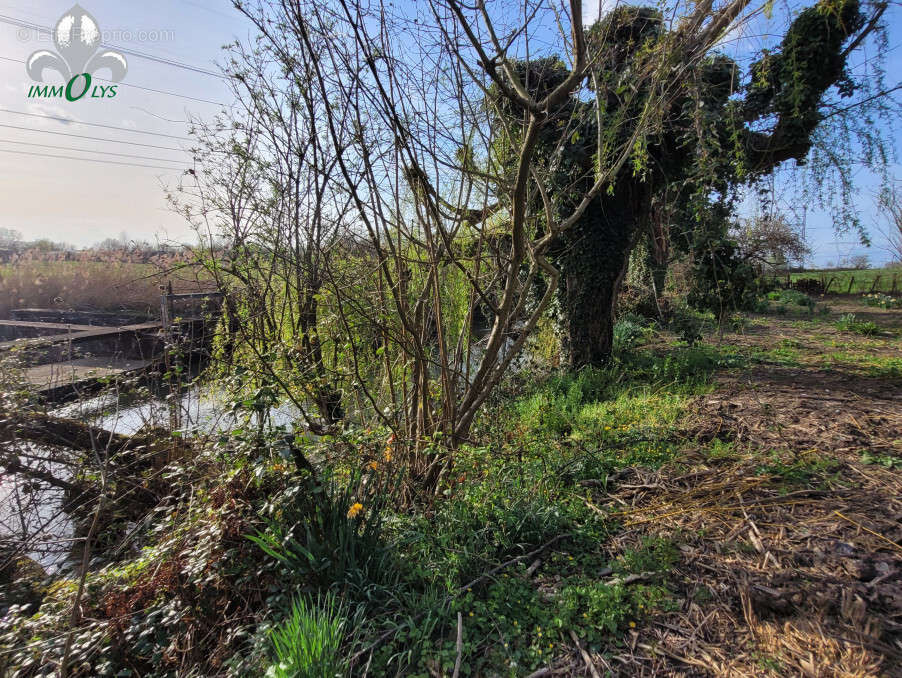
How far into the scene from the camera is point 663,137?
4688mm

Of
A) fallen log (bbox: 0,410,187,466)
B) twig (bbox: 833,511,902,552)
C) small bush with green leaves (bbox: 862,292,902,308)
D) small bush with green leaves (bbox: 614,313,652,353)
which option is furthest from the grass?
small bush with green leaves (bbox: 862,292,902,308)

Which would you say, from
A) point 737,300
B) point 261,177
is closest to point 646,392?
point 737,300

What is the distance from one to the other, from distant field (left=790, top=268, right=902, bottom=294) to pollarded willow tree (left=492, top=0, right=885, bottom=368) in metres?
12.8

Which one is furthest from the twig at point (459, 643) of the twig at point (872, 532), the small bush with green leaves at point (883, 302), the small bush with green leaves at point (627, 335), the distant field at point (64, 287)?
the small bush with green leaves at point (883, 302)

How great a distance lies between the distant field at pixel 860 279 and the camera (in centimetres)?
1290

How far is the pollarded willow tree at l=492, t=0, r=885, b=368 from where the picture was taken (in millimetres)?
2627

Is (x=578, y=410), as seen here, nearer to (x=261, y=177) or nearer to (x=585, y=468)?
(x=585, y=468)

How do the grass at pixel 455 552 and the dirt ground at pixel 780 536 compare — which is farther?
the grass at pixel 455 552

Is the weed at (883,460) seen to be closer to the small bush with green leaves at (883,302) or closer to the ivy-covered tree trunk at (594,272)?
the ivy-covered tree trunk at (594,272)

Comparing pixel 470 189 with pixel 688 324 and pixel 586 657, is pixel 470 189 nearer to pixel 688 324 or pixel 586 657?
pixel 586 657

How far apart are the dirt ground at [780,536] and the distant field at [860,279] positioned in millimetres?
14085

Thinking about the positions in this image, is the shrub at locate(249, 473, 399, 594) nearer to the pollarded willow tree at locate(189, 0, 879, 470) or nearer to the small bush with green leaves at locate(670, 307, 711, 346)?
the pollarded willow tree at locate(189, 0, 879, 470)

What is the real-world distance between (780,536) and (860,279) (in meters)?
18.0

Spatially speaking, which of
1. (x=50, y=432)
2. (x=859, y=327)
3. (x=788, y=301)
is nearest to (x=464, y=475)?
(x=50, y=432)
